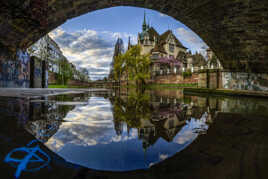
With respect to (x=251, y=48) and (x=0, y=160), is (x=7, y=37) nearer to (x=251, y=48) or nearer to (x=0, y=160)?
(x=0, y=160)

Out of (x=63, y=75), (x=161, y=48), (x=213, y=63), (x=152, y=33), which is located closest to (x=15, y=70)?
(x=63, y=75)

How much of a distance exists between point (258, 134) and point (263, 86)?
32.6 feet

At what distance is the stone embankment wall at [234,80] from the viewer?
8445 mm

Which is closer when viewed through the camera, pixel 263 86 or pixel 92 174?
pixel 92 174

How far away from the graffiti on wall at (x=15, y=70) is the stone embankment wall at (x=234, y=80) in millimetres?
13105

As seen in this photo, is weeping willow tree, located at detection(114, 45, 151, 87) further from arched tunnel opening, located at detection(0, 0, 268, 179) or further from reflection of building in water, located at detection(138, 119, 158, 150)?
reflection of building in water, located at detection(138, 119, 158, 150)

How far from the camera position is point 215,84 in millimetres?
10062

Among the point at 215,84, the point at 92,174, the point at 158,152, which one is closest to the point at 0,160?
the point at 92,174

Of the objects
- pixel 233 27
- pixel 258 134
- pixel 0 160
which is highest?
pixel 233 27

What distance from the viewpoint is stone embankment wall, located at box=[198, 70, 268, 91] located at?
27.7 feet

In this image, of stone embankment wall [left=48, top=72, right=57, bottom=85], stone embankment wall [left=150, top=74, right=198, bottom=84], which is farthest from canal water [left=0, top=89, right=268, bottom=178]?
stone embankment wall [left=48, top=72, right=57, bottom=85]

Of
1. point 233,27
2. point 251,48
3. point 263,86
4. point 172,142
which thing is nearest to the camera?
point 172,142

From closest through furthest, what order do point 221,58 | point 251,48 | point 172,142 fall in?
point 172,142
point 251,48
point 221,58

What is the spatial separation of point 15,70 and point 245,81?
15.2 m
